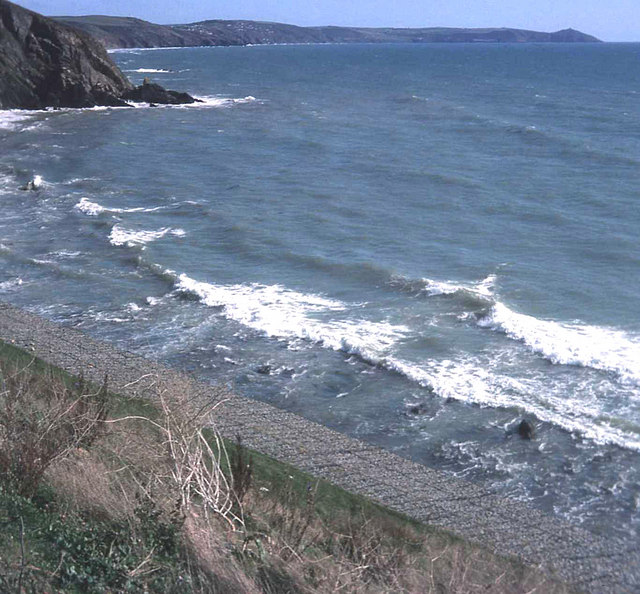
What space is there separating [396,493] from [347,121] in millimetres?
44639

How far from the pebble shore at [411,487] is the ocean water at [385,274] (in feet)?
1.65

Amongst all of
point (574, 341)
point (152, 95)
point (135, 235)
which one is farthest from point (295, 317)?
point (152, 95)

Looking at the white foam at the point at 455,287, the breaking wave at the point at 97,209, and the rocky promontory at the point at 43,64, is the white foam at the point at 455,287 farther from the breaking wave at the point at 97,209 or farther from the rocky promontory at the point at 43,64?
the rocky promontory at the point at 43,64

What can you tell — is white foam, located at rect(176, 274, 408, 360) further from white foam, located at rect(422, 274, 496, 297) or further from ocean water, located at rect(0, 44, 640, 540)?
white foam, located at rect(422, 274, 496, 297)

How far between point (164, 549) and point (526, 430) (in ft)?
31.1

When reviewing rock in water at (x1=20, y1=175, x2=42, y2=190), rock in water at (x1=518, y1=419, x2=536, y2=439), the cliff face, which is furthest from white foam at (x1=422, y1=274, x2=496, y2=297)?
the cliff face

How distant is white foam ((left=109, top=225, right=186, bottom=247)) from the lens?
27686 mm

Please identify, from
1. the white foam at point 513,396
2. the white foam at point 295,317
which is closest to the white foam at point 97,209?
the white foam at point 295,317

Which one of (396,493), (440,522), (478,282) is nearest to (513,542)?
(440,522)

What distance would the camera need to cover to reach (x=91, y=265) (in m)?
25.3

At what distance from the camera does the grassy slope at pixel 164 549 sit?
23.0 ft

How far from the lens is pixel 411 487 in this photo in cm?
1381

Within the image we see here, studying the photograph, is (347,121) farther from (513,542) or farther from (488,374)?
(513,542)

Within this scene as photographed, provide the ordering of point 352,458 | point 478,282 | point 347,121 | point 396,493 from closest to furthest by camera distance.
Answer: point 396,493 < point 352,458 < point 478,282 < point 347,121
